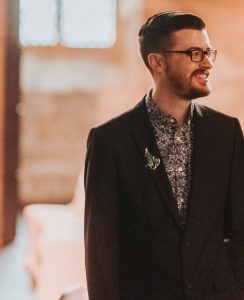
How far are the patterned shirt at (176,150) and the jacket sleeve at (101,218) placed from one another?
0.51ft

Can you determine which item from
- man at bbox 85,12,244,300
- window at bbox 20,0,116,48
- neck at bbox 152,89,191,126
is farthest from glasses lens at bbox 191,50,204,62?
window at bbox 20,0,116,48

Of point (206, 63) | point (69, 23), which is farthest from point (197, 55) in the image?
point (69, 23)

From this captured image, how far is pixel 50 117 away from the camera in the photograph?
23.1 feet

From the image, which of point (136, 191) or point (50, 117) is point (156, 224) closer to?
point (136, 191)

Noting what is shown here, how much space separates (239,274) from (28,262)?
119 inches

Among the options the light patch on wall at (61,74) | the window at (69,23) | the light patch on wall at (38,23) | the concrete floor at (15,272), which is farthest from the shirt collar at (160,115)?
the light patch on wall at (61,74)

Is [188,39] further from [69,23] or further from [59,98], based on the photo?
[59,98]

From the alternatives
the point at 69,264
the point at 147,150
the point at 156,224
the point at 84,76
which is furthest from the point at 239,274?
the point at 84,76

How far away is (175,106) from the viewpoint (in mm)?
1530

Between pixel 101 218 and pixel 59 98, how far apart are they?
5.70 m

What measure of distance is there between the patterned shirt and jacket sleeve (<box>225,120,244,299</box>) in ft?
0.42

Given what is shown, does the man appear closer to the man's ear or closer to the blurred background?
the man's ear

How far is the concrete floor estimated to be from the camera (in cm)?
392

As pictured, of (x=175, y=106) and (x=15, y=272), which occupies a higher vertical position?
(x=175, y=106)
